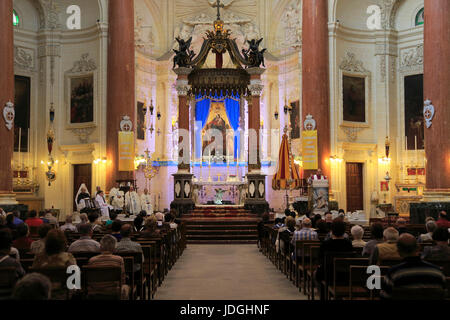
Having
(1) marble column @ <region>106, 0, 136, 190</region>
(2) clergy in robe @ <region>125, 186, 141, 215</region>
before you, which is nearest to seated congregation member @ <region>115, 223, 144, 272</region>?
(2) clergy in robe @ <region>125, 186, 141, 215</region>

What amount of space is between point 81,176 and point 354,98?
532 inches

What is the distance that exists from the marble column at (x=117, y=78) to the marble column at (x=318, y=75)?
7.66 m

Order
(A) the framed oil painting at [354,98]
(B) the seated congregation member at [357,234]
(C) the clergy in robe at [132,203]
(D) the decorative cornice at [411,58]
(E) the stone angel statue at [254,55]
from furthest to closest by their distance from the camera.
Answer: (A) the framed oil painting at [354,98], (D) the decorative cornice at [411,58], (E) the stone angel statue at [254,55], (C) the clergy in robe at [132,203], (B) the seated congregation member at [357,234]

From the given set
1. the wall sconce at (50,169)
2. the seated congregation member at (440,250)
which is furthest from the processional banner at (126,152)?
the seated congregation member at (440,250)

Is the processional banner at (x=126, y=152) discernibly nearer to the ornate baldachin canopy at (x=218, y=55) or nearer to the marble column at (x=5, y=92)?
the ornate baldachin canopy at (x=218, y=55)

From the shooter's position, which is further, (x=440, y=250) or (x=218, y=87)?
(x=218, y=87)

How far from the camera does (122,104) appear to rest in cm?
2345

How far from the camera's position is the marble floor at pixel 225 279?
8.99m

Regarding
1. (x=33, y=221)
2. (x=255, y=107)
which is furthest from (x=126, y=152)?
(x=33, y=221)

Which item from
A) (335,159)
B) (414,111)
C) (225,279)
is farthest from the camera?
(414,111)

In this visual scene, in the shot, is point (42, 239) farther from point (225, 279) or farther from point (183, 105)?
point (183, 105)

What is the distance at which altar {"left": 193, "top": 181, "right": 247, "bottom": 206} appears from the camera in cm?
2566

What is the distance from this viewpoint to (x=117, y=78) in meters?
23.5
